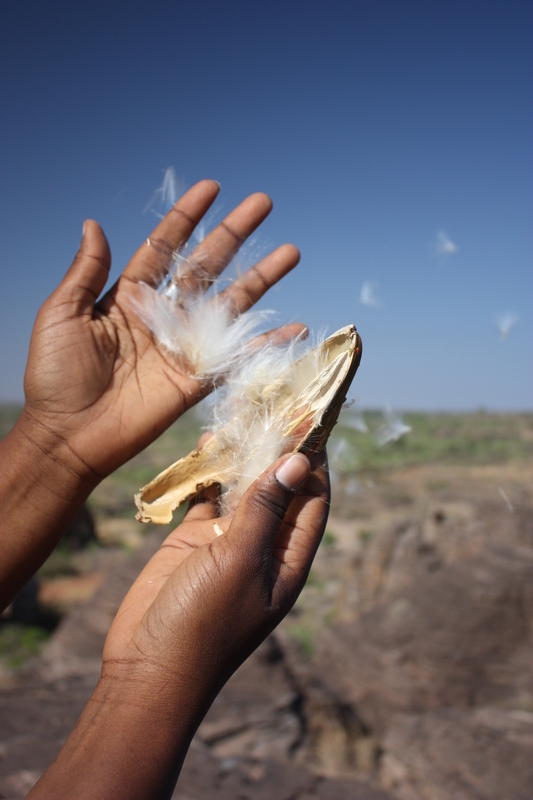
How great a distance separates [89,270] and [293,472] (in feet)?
3.98

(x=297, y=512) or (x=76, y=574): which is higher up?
(x=297, y=512)

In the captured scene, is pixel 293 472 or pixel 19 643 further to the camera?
pixel 19 643

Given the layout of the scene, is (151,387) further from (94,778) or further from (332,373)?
(94,778)

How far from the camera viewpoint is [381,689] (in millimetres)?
5336

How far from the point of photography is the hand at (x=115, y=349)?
187 cm

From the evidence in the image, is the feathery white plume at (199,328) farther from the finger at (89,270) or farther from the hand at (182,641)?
the hand at (182,641)

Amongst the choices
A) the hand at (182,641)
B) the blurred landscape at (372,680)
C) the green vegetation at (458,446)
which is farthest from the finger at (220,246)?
the green vegetation at (458,446)

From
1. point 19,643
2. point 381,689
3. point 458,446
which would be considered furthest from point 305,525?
point 458,446

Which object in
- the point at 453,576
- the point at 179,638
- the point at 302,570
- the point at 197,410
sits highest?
the point at 197,410

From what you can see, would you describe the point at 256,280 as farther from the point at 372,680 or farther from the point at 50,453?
the point at 372,680

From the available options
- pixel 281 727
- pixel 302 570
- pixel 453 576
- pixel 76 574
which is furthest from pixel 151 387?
pixel 76 574

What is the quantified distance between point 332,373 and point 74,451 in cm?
95

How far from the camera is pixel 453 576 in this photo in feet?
18.2

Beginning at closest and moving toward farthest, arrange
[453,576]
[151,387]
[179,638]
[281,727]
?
[179,638] < [151,387] < [281,727] < [453,576]
